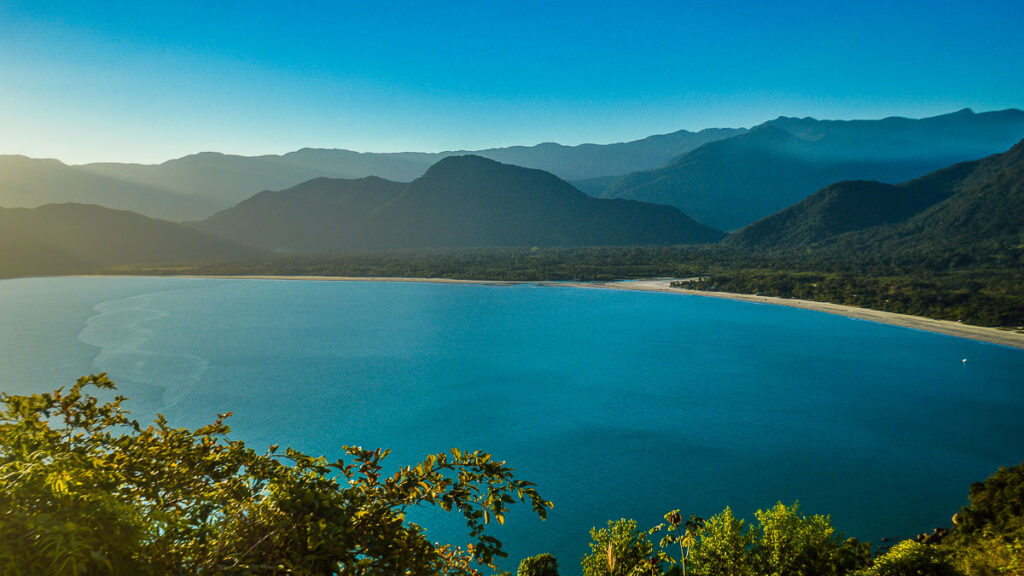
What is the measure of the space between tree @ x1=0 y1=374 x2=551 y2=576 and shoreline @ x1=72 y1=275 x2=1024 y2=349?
7615 cm

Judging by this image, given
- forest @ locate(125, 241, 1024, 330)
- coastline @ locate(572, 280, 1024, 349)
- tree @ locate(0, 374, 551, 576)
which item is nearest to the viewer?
tree @ locate(0, 374, 551, 576)

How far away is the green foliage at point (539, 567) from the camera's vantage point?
17.7 m

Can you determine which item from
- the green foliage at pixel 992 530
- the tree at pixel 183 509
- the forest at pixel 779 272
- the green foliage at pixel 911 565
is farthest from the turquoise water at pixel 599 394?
the tree at pixel 183 509

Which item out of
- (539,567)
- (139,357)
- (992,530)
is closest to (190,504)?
(539,567)

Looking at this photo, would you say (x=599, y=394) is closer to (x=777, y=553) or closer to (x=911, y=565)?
(x=777, y=553)

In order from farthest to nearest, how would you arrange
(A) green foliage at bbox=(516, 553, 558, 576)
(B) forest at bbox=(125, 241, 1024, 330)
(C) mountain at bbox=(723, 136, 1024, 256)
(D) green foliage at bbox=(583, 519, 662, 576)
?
(C) mountain at bbox=(723, 136, 1024, 256) < (B) forest at bbox=(125, 241, 1024, 330) < (A) green foliage at bbox=(516, 553, 558, 576) < (D) green foliage at bbox=(583, 519, 662, 576)

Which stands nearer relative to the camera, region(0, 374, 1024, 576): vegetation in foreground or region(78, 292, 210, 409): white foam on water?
region(0, 374, 1024, 576): vegetation in foreground

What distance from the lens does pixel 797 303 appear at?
283 ft

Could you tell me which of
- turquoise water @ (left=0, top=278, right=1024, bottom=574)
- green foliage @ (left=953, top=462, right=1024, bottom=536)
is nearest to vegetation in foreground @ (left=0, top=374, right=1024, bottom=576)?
turquoise water @ (left=0, top=278, right=1024, bottom=574)

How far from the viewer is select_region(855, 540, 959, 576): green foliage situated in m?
14.4

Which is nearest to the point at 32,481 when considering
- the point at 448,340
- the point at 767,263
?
the point at 448,340

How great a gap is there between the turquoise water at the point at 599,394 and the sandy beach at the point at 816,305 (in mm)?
3055

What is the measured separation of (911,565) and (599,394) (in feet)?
98.7

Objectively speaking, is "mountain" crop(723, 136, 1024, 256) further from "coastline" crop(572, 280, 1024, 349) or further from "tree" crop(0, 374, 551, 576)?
"tree" crop(0, 374, 551, 576)
